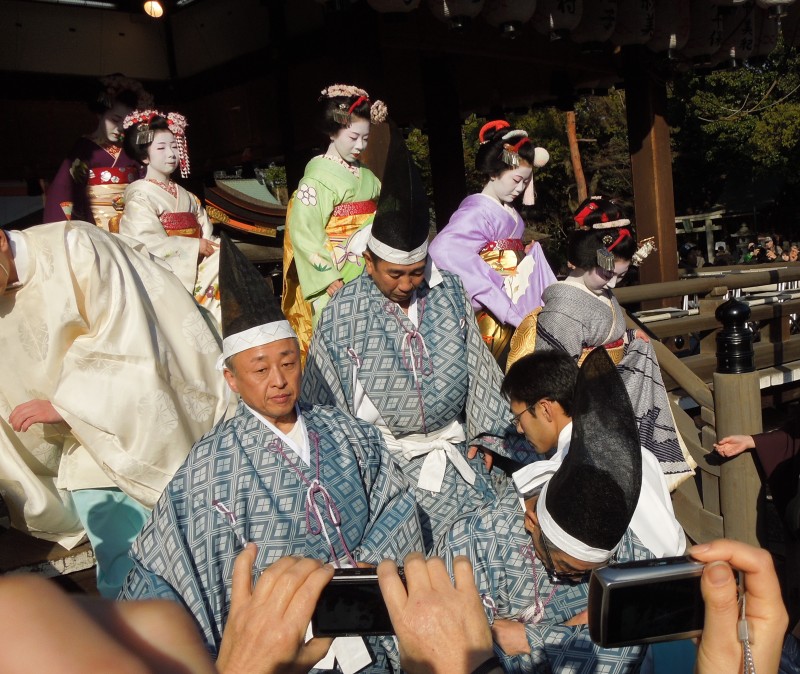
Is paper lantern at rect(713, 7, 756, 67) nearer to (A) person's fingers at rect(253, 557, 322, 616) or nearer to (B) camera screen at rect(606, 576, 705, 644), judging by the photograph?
(B) camera screen at rect(606, 576, 705, 644)

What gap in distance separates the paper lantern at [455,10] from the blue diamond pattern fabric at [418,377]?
2955mm

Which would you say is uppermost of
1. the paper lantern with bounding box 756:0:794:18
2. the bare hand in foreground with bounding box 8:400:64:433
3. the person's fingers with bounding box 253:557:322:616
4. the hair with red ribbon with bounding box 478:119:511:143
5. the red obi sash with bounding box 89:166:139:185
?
the paper lantern with bounding box 756:0:794:18

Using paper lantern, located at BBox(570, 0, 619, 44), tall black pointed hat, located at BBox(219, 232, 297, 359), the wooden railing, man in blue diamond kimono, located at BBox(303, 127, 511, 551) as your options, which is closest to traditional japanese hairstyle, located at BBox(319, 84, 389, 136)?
man in blue diamond kimono, located at BBox(303, 127, 511, 551)

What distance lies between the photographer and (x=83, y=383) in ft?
11.4

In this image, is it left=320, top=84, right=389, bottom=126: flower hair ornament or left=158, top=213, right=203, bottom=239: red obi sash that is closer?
left=320, top=84, right=389, bottom=126: flower hair ornament

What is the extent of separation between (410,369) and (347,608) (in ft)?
7.92

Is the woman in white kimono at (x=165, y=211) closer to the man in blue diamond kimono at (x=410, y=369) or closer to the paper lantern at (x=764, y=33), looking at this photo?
the man in blue diamond kimono at (x=410, y=369)

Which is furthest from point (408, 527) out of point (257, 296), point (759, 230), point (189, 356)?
point (759, 230)

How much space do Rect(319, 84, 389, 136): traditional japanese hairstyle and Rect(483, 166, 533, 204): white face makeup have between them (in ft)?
2.63

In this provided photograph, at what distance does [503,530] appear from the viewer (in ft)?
8.58

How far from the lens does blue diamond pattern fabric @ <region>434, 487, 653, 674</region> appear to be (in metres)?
2.41

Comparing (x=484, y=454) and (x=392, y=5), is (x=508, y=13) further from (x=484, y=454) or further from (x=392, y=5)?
(x=484, y=454)

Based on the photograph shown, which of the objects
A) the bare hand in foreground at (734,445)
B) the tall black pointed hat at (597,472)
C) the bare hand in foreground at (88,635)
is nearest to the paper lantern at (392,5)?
the bare hand in foreground at (734,445)

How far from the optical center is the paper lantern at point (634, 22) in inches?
297
